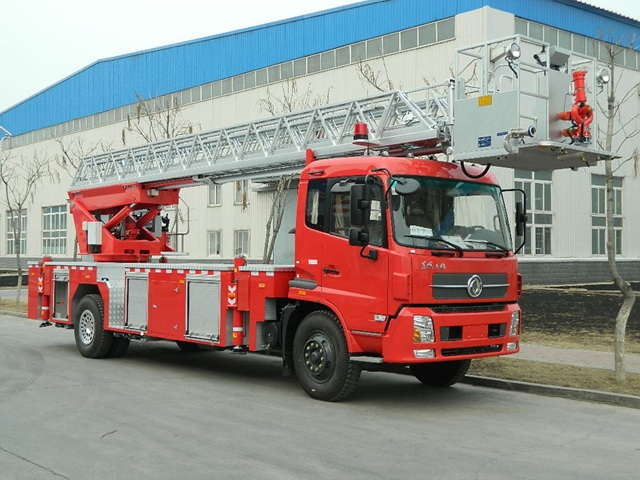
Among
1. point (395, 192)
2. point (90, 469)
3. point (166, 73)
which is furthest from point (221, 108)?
point (90, 469)

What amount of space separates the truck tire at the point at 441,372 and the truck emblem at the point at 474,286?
1587 mm

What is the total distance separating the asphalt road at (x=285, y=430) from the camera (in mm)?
6270

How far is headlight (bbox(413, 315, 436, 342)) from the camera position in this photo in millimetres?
8336

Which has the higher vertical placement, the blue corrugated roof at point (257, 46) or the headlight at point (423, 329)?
the blue corrugated roof at point (257, 46)

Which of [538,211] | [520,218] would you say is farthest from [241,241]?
[520,218]

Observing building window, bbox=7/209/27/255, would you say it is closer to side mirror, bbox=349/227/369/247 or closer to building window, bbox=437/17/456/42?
building window, bbox=437/17/456/42

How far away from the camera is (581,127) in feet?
27.6

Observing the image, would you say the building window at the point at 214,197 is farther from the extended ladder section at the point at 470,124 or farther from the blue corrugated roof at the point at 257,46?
the extended ladder section at the point at 470,124

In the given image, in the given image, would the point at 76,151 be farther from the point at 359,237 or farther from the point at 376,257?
the point at 376,257

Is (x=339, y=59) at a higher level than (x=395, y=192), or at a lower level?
higher

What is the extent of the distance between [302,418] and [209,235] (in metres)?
31.0

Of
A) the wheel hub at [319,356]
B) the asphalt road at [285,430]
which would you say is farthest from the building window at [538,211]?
the wheel hub at [319,356]

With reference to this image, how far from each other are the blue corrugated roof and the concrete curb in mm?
13386

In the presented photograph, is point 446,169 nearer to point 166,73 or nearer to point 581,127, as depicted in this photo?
point 581,127
